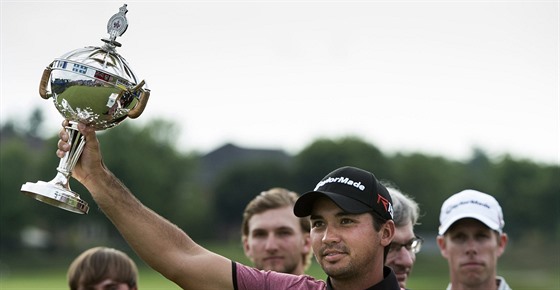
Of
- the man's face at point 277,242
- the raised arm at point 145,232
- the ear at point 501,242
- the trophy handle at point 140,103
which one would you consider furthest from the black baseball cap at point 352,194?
the ear at point 501,242

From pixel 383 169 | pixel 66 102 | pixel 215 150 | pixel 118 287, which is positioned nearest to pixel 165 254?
pixel 66 102

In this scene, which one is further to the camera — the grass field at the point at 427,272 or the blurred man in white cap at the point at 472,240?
the grass field at the point at 427,272

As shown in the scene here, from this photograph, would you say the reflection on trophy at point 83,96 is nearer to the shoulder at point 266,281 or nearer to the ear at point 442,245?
the shoulder at point 266,281

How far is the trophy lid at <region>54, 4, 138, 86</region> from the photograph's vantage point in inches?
157

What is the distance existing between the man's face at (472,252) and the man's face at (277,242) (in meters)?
1.10

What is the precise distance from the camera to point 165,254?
4.11 meters

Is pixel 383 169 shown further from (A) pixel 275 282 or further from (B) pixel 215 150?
(A) pixel 275 282

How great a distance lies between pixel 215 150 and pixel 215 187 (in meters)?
24.5

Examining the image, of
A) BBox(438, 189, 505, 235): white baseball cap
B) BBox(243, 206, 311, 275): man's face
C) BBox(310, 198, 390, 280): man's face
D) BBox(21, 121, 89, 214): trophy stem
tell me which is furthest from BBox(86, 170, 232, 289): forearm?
BBox(438, 189, 505, 235): white baseball cap

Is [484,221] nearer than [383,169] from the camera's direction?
Yes

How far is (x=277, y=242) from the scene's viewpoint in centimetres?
624

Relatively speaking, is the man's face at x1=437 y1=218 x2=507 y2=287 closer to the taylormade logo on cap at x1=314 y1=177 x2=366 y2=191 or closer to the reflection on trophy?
the taylormade logo on cap at x1=314 y1=177 x2=366 y2=191

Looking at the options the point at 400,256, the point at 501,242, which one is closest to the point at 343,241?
the point at 400,256

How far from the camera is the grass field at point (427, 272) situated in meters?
39.7
